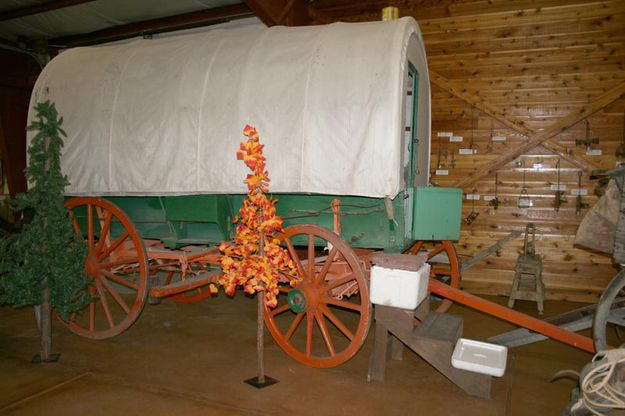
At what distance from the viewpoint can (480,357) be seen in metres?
3.54

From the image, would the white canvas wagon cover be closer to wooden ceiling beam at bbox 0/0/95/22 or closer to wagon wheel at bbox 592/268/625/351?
wagon wheel at bbox 592/268/625/351

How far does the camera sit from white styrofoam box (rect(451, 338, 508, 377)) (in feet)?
11.1

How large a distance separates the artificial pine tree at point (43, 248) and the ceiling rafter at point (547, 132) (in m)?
5.51

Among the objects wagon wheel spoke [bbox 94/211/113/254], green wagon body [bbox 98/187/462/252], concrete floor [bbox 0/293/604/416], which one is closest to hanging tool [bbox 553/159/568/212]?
concrete floor [bbox 0/293/604/416]

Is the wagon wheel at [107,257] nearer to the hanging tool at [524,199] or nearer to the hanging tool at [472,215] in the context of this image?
the hanging tool at [472,215]

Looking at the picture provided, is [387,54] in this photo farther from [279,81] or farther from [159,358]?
[159,358]

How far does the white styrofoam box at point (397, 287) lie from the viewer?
358cm

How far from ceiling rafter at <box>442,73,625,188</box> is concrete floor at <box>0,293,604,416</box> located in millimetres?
2724

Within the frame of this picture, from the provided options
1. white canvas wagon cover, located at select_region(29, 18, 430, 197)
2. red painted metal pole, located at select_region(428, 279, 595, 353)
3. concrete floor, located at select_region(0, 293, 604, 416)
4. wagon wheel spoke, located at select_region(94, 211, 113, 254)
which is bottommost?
concrete floor, located at select_region(0, 293, 604, 416)

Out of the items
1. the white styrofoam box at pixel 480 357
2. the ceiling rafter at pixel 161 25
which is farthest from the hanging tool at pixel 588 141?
the ceiling rafter at pixel 161 25

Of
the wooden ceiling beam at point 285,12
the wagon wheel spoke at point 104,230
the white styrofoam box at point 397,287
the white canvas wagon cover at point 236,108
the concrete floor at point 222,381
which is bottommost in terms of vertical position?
the concrete floor at point 222,381

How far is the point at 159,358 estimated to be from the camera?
4.32m

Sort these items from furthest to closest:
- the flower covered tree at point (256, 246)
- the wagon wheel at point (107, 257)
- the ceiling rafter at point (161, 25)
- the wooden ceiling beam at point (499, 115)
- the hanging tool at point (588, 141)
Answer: the ceiling rafter at point (161, 25)
the wooden ceiling beam at point (499, 115)
the hanging tool at point (588, 141)
the wagon wheel at point (107, 257)
the flower covered tree at point (256, 246)

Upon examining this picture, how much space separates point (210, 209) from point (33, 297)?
69.7 inches
